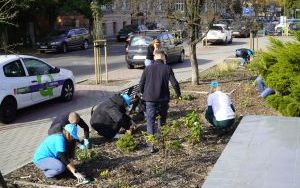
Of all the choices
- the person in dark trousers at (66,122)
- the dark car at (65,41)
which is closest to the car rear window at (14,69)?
the person in dark trousers at (66,122)

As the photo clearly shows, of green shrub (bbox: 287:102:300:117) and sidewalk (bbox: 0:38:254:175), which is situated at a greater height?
green shrub (bbox: 287:102:300:117)

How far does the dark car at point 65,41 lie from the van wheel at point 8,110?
2085 cm

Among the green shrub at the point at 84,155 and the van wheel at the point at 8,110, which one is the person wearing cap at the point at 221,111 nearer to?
the green shrub at the point at 84,155

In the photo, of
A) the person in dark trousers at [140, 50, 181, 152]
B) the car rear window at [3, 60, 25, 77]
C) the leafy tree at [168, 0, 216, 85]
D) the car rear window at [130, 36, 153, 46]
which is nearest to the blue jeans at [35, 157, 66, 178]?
the person in dark trousers at [140, 50, 181, 152]

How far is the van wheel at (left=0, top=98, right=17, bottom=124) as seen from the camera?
11101 millimetres

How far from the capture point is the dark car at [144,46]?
2112 centimetres

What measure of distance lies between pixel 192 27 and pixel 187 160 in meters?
7.68

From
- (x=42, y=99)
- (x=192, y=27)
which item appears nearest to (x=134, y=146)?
(x=42, y=99)

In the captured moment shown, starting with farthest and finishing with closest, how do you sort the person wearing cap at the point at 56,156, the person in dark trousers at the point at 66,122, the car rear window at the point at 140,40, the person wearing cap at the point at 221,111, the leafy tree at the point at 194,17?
the car rear window at the point at 140,40
the leafy tree at the point at 194,17
the person wearing cap at the point at 221,111
the person in dark trousers at the point at 66,122
the person wearing cap at the point at 56,156

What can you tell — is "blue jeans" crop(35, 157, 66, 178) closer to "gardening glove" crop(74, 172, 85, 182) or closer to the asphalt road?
"gardening glove" crop(74, 172, 85, 182)

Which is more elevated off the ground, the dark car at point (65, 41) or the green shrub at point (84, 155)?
the dark car at point (65, 41)

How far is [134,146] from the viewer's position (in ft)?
27.3

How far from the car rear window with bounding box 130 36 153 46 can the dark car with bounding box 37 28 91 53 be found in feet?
37.7

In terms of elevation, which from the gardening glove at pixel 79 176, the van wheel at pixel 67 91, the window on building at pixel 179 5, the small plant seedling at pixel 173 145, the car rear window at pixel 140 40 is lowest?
the gardening glove at pixel 79 176
